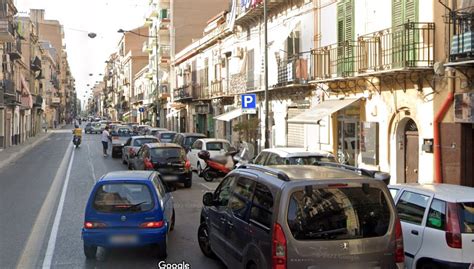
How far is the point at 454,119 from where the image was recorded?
14.5 m

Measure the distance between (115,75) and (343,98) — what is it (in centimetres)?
13356

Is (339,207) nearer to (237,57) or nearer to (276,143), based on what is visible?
(276,143)

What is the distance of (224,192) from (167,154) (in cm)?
1113

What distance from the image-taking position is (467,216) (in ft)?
23.1

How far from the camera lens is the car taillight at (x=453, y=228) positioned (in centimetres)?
690

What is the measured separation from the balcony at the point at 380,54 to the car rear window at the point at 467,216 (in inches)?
333

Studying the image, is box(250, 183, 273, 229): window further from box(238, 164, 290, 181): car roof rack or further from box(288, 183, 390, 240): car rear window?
box(288, 183, 390, 240): car rear window

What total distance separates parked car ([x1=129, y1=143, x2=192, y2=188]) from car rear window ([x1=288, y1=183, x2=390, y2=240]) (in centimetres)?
1306

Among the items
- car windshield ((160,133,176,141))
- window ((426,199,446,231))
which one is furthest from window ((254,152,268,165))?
car windshield ((160,133,176,141))

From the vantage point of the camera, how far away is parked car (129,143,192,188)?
18.9 metres

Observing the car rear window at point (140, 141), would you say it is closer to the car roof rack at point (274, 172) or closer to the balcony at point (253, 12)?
the balcony at point (253, 12)

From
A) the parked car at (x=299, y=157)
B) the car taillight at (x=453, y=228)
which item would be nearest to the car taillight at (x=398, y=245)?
the car taillight at (x=453, y=228)

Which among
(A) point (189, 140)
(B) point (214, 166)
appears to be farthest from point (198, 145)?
(A) point (189, 140)

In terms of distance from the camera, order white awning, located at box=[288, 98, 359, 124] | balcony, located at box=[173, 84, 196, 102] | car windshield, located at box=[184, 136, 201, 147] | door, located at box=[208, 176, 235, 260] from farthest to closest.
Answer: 1. balcony, located at box=[173, 84, 196, 102]
2. car windshield, located at box=[184, 136, 201, 147]
3. white awning, located at box=[288, 98, 359, 124]
4. door, located at box=[208, 176, 235, 260]
